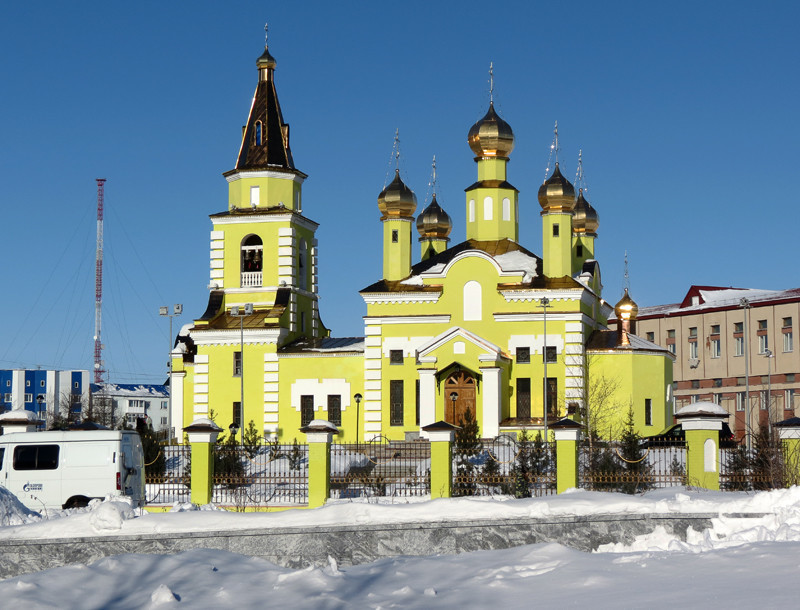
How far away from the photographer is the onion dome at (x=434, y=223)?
50.1m

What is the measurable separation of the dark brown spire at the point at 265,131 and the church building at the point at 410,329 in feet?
0.17

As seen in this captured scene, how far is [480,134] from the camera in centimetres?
4175

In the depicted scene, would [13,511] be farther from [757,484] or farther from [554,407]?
[554,407]

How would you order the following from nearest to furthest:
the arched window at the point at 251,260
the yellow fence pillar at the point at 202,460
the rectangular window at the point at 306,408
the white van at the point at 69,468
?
the white van at the point at 69,468, the yellow fence pillar at the point at 202,460, the rectangular window at the point at 306,408, the arched window at the point at 251,260

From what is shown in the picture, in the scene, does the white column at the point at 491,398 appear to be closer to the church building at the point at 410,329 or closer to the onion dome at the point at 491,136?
the church building at the point at 410,329

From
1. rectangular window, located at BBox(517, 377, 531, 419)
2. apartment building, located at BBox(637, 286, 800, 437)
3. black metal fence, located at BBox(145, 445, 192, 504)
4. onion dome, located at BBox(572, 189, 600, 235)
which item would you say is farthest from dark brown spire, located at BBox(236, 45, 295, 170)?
apartment building, located at BBox(637, 286, 800, 437)

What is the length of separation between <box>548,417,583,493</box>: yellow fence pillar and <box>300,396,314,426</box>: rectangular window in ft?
64.6

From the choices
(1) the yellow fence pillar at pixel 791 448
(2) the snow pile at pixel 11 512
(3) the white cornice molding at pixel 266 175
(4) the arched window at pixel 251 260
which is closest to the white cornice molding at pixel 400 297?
(4) the arched window at pixel 251 260

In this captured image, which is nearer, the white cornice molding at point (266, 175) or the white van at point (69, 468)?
Answer: the white van at point (69, 468)

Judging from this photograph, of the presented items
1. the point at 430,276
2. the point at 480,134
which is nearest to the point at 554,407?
the point at 430,276

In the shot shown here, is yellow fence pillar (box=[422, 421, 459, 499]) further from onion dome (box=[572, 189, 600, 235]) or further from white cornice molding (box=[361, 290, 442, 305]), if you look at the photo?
onion dome (box=[572, 189, 600, 235])

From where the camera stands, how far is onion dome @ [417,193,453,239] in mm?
50125

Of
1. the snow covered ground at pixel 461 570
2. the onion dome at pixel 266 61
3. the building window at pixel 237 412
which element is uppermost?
the onion dome at pixel 266 61

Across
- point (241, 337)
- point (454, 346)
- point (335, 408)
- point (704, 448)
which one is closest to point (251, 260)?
point (241, 337)
